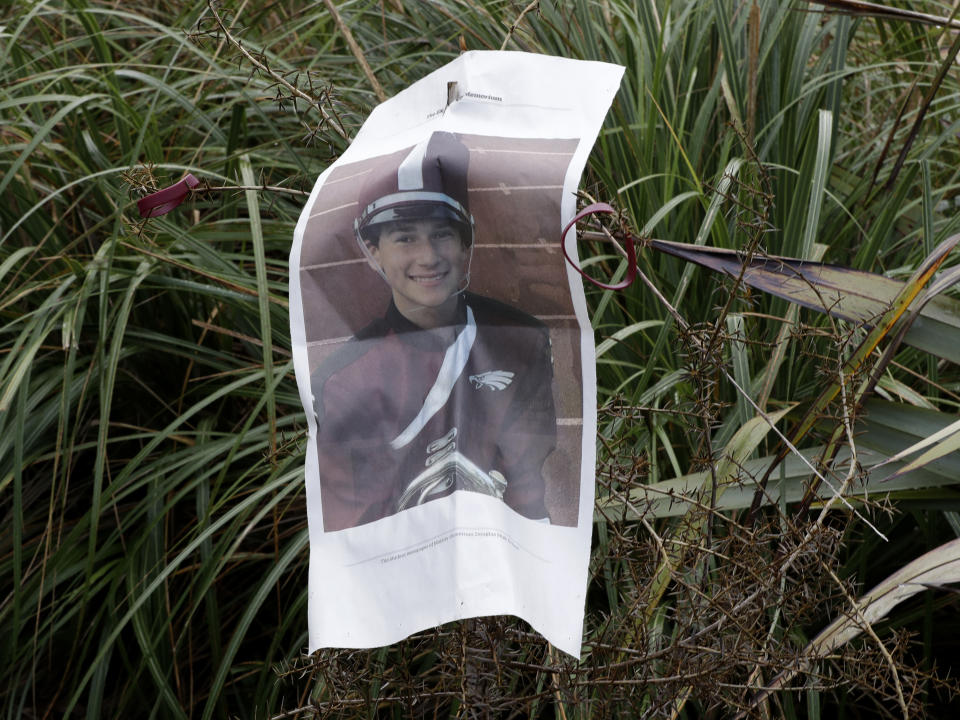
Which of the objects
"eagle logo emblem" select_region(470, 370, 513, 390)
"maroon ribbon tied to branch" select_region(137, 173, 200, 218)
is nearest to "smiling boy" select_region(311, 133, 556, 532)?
"eagle logo emblem" select_region(470, 370, 513, 390)

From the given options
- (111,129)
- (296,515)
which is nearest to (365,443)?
(296,515)

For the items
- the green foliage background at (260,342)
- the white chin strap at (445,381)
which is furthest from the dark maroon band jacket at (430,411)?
the green foliage background at (260,342)

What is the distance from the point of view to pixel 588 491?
572 mm

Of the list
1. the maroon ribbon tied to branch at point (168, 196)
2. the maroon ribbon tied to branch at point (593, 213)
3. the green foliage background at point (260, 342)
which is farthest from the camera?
the green foliage background at point (260, 342)

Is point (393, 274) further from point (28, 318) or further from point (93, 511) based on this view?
point (28, 318)

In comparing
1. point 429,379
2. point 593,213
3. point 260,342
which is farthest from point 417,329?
point 260,342

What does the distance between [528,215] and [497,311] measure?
69mm

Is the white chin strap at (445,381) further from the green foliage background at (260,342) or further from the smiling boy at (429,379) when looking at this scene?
the green foliage background at (260,342)

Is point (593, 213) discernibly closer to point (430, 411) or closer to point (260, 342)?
point (430, 411)

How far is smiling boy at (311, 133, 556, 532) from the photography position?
585 mm

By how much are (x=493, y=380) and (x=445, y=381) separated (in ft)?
0.11

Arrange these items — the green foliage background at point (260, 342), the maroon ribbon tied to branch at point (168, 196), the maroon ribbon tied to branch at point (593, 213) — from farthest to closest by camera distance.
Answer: the green foliage background at point (260, 342) < the maroon ribbon tied to branch at point (168, 196) < the maroon ribbon tied to branch at point (593, 213)

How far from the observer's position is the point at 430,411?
59 cm

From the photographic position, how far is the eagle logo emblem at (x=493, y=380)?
0.60 m
